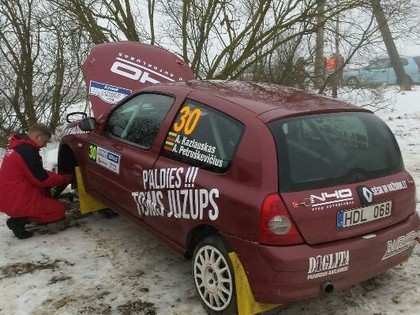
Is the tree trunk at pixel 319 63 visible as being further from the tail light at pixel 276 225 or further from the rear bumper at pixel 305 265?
the tail light at pixel 276 225

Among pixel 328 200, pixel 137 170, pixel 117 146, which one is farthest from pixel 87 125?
pixel 328 200

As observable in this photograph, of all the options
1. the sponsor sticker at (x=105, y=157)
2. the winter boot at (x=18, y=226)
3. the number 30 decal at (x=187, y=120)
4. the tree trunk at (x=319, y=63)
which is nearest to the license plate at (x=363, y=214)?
the number 30 decal at (x=187, y=120)

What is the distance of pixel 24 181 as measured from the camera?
14.5ft

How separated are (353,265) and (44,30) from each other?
674 cm

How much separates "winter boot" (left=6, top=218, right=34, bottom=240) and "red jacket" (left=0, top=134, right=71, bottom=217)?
0.08 meters

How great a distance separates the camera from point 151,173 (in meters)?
3.57

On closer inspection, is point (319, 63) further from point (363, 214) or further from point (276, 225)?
point (276, 225)

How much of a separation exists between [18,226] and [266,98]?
9.07ft

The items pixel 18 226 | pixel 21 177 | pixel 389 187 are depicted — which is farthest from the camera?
pixel 18 226

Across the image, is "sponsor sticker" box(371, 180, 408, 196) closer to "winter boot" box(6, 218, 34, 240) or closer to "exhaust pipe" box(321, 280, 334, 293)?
"exhaust pipe" box(321, 280, 334, 293)

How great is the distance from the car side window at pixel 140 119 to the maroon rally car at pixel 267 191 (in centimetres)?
2

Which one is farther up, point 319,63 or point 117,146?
point 319,63

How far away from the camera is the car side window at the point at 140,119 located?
12.3ft

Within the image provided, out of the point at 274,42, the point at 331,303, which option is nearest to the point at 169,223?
the point at 331,303
